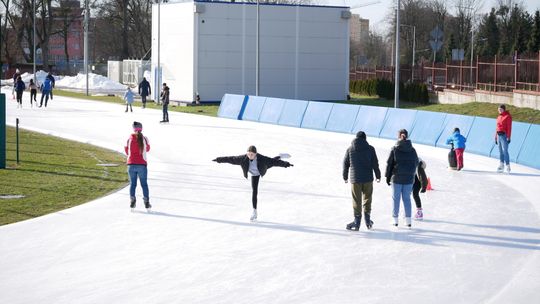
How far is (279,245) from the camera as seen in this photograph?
1443 centimetres

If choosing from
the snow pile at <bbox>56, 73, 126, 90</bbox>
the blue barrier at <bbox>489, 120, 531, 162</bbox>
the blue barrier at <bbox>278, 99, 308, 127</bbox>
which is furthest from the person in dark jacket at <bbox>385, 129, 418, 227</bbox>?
the snow pile at <bbox>56, 73, 126, 90</bbox>

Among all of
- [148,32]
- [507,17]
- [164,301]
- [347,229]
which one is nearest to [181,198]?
[347,229]

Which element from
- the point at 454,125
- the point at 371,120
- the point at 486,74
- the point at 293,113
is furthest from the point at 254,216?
the point at 486,74

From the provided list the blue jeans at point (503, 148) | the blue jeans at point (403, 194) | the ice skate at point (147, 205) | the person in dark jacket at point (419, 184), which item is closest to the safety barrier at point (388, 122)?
the blue jeans at point (503, 148)

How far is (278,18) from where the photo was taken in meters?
60.0

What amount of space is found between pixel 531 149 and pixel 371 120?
10.4m

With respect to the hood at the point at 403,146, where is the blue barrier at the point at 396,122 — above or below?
below

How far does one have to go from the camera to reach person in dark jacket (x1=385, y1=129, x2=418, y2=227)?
1573cm

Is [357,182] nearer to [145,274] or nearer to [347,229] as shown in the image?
[347,229]

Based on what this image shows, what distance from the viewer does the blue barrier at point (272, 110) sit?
41.8 m

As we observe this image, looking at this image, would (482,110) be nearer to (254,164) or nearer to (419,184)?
(419,184)

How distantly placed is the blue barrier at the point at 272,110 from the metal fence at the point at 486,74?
11166mm

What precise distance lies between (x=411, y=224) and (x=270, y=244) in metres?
3.02

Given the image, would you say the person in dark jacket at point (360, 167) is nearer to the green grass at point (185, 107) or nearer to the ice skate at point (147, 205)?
the ice skate at point (147, 205)
